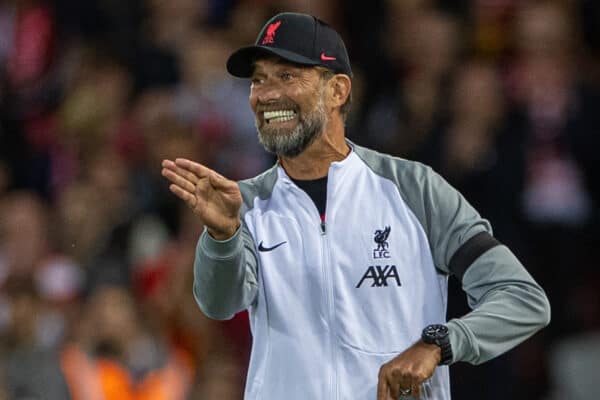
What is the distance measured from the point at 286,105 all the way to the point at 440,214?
680 mm

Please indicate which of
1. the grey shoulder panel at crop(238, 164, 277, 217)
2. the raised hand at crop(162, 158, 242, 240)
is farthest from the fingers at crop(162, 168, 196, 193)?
the grey shoulder panel at crop(238, 164, 277, 217)

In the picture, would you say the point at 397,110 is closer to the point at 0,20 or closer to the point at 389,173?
the point at 389,173

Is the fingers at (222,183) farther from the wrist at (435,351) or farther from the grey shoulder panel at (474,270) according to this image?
the wrist at (435,351)

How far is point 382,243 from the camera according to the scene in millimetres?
4605

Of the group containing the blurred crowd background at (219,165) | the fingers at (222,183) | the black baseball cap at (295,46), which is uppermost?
the black baseball cap at (295,46)

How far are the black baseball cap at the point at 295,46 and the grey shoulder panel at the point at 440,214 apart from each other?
0.50m

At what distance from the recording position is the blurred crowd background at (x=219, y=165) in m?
7.62

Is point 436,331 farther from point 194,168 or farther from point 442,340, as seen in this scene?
point 194,168

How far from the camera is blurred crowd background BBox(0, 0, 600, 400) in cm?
762

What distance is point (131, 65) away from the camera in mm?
10133

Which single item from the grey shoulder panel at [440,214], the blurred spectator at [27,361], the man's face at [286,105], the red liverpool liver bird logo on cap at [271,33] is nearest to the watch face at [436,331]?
the grey shoulder panel at [440,214]

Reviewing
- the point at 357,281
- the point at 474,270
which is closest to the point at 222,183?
the point at 357,281

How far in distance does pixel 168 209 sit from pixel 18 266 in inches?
41.7

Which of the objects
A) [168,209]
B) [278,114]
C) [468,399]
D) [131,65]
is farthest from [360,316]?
[131,65]
